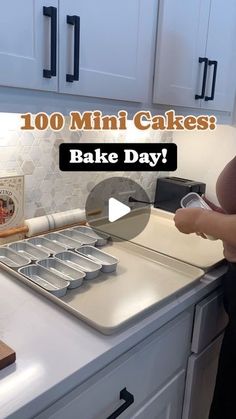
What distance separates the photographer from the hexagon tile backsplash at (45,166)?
39.9 inches

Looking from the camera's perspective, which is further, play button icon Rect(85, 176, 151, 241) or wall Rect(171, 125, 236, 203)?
wall Rect(171, 125, 236, 203)

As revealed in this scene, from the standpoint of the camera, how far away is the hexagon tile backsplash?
3.33 feet

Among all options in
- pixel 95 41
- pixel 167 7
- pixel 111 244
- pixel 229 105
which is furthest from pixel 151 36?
pixel 111 244

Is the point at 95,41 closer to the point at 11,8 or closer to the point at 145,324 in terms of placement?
the point at 11,8

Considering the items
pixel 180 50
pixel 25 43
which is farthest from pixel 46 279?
pixel 180 50

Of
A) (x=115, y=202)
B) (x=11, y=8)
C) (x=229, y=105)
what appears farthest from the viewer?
(x=115, y=202)

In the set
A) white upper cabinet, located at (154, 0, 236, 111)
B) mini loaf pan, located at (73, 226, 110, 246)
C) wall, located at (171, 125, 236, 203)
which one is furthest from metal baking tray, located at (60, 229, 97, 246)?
wall, located at (171, 125, 236, 203)

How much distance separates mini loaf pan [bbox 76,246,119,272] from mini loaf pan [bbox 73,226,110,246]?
3.4 inches

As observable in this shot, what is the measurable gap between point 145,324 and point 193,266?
1.06ft

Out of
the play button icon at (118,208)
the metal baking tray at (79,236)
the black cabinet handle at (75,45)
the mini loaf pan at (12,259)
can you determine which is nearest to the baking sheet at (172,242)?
the play button icon at (118,208)

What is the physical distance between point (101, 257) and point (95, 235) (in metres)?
0.16

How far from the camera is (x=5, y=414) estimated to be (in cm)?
48

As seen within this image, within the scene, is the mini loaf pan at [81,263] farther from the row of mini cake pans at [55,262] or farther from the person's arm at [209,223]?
the person's arm at [209,223]

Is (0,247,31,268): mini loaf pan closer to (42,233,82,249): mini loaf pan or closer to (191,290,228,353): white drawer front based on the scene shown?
(42,233,82,249): mini loaf pan
